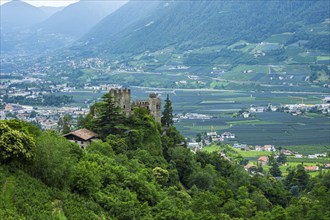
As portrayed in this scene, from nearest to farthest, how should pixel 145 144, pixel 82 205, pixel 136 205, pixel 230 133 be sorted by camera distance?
1. pixel 82 205
2. pixel 136 205
3. pixel 145 144
4. pixel 230 133

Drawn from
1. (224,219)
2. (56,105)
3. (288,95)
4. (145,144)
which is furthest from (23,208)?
(288,95)

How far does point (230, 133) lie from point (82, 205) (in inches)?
3461

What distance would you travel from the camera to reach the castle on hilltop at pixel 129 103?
50.6m

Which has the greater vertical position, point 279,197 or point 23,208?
point 23,208

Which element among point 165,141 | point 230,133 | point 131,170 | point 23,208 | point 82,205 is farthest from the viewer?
point 230,133

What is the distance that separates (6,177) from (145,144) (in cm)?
2380

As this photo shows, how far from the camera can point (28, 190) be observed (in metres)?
25.6

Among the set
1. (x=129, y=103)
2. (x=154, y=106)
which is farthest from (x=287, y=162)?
(x=129, y=103)

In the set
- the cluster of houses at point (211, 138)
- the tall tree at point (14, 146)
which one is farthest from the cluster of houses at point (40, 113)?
the tall tree at point (14, 146)

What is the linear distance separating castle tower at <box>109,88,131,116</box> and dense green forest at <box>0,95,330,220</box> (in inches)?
46.7

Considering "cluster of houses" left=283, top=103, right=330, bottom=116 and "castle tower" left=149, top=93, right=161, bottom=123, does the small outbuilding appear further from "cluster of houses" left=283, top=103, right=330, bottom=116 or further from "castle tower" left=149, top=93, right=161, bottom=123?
"cluster of houses" left=283, top=103, right=330, bottom=116

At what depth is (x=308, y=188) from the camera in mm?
60000

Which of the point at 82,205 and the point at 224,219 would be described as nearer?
the point at 82,205

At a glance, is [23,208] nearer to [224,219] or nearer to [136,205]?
[136,205]
